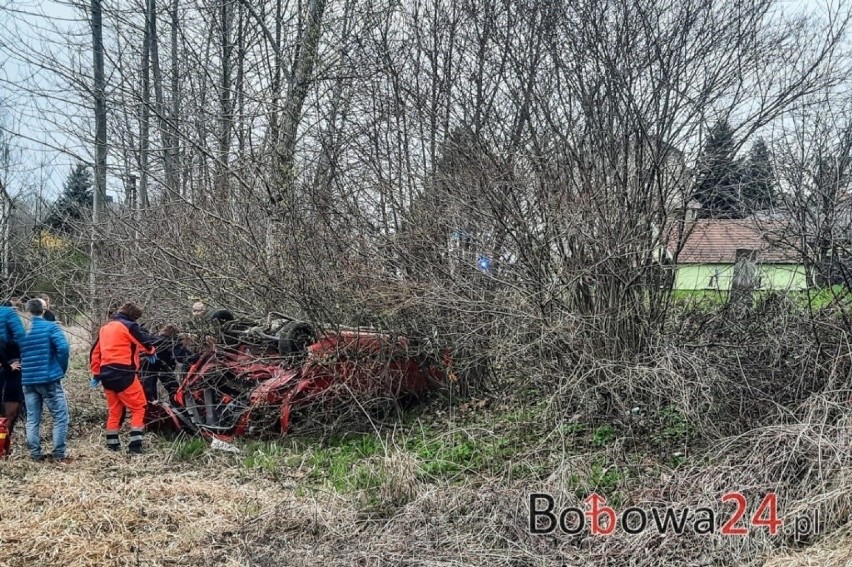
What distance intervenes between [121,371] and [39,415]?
2.83 feet

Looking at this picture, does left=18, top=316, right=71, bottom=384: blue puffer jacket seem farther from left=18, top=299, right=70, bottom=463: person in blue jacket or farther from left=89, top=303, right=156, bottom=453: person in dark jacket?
left=89, top=303, right=156, bottom=453: person in dark jacket

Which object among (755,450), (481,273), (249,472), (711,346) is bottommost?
(249,472)

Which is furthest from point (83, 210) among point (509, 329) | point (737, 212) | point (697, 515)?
point (697, 515)

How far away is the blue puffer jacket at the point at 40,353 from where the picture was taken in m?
6.82

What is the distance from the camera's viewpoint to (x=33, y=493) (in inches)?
218

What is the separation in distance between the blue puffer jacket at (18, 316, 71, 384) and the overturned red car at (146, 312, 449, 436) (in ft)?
4.30

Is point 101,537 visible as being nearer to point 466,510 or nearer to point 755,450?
point 466,510

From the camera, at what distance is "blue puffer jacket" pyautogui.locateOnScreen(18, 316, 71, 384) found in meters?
6.82

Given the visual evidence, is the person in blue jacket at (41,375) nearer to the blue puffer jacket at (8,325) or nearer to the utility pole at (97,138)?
the blue puffer jacket at (8,325)

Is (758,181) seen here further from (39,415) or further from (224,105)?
(39,415)

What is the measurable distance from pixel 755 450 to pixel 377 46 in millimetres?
5895

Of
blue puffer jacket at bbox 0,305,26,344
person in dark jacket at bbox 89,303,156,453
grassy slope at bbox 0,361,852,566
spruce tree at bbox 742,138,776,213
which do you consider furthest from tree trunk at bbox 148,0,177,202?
spruce tree at bbox 742,138,776,213

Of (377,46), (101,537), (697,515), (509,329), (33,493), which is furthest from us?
(377,46)

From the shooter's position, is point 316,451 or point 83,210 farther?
point 83,210
